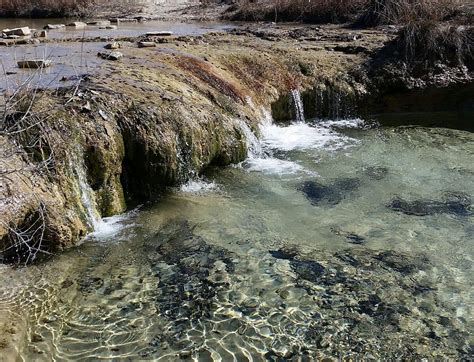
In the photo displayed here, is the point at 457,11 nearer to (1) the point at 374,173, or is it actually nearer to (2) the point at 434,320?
(1) the point at 374,173

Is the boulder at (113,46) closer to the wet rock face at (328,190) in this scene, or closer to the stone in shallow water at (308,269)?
the wet rock face at (328,190)

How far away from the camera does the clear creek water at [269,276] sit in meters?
4.11

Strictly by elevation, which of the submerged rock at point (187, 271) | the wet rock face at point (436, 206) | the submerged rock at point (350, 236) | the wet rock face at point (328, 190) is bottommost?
the wet rock face at point (436, 206)

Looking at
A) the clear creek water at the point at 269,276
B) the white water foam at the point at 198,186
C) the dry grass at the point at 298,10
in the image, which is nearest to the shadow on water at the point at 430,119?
the clear creek water at the point at 269,276

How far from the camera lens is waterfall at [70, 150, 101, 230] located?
5727mm

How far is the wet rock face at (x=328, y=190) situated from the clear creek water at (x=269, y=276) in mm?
26

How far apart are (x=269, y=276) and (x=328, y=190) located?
7.72 feet

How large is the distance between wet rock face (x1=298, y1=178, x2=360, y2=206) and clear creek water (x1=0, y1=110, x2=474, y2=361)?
3 centimetres

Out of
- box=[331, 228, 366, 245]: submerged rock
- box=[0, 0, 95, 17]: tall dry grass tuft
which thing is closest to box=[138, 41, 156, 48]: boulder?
box=[331, 228, 366, 245]: submerged rock

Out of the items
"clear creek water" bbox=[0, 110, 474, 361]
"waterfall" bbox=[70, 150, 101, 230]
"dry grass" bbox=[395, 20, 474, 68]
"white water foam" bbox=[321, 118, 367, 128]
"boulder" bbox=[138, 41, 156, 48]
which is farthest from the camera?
"dry grass" bbox=[395, 20, 474, 68]

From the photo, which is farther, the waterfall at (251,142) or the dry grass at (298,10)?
the dry grass at (298,10)

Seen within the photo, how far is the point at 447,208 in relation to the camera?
6.48 metres

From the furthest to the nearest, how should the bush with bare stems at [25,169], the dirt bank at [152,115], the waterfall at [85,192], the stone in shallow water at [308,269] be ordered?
the waterfall at [85,192], the dirt bank at [152,115], the stone in shallow water at [308,269], the bush with bare stems at [25,169]

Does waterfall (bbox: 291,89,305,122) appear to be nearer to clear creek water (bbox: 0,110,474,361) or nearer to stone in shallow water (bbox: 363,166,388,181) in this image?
stone in shallow water (bbox: 363,166,388,181)
